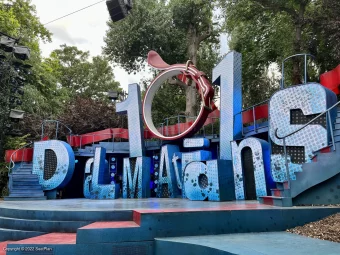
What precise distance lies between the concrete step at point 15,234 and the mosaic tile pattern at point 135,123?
298 inches

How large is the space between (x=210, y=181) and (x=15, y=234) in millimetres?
5870

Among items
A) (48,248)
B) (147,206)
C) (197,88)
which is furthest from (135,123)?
(48,248)

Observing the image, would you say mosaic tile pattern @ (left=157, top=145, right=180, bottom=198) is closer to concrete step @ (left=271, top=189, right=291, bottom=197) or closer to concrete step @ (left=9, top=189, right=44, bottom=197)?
concrete step @ (left=9, top=189, right=44, bottom=197)

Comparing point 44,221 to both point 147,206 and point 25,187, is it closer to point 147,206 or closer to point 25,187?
point 147,206

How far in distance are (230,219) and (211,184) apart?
4.82m

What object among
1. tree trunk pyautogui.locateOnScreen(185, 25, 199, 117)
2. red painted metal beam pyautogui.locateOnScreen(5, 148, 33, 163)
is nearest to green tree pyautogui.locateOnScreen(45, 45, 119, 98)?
tree trunk pyautogui.locateOnScreen(185, 25, 199, 117)

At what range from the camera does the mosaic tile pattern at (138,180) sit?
13750 mm

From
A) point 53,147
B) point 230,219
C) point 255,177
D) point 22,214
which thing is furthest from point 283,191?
point 53,147

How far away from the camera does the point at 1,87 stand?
17781mm

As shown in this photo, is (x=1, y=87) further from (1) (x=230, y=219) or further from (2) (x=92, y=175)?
(1) (x=230, y=219)

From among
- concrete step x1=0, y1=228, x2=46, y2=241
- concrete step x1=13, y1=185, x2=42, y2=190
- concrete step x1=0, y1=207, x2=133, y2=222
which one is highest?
concrete step x1=13, y1=185, x2=42, y2=190

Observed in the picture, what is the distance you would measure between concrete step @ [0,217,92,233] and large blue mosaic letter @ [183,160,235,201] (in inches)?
197

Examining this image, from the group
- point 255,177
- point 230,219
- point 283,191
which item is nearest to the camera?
point 230,219

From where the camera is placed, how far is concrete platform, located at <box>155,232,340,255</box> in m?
4.00
